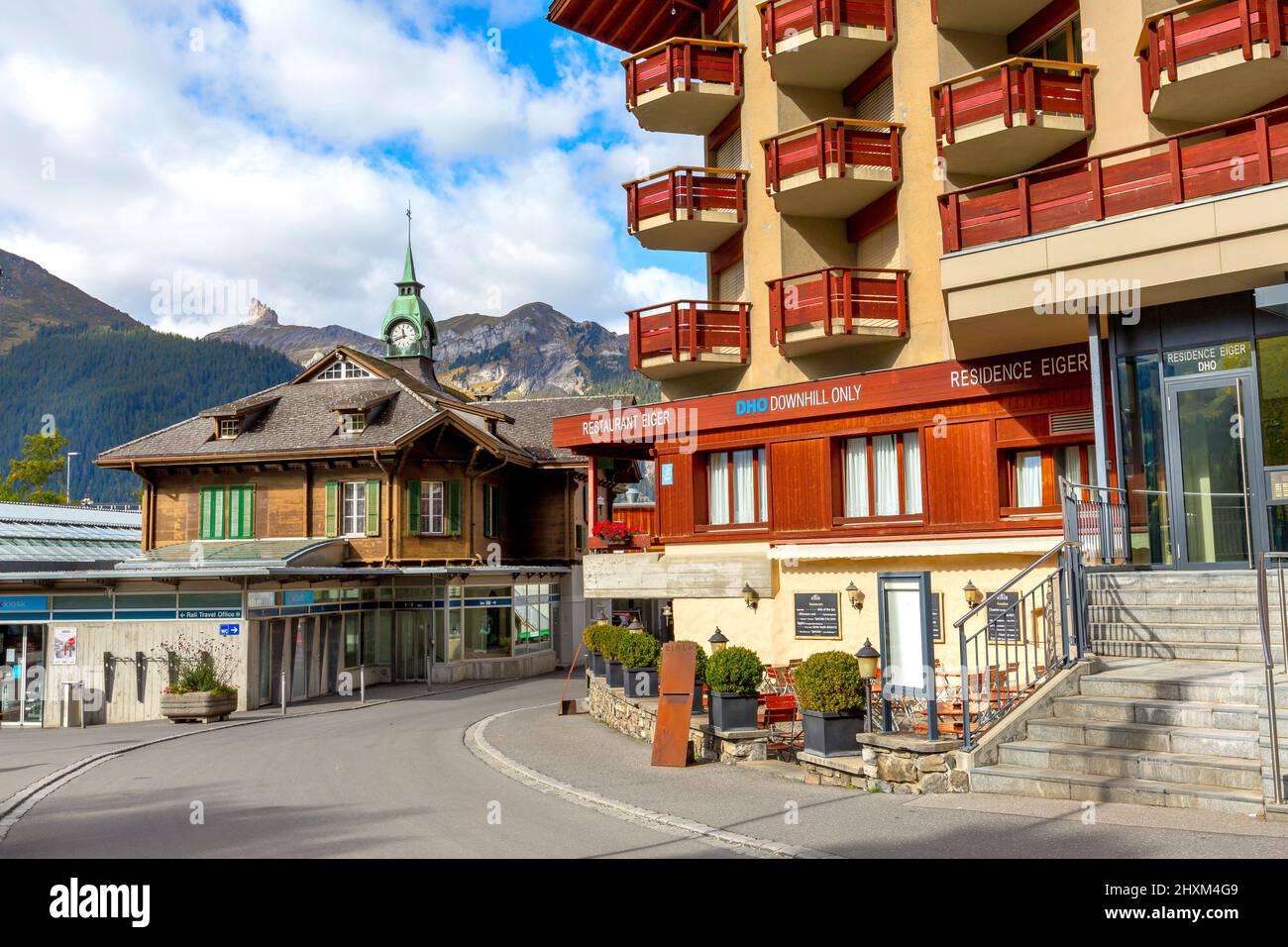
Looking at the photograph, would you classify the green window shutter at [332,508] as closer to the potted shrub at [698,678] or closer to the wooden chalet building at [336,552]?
the wooden chalet building at [336,552]

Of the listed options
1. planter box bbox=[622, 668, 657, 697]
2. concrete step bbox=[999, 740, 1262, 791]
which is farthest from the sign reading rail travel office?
concrete step bbox=[999, 740, 1262, 791]

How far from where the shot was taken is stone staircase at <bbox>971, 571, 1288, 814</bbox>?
895cm

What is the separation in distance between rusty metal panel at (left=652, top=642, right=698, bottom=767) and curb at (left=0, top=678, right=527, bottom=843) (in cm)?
768

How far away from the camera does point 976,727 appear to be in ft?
35.4

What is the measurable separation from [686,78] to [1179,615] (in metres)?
15.1

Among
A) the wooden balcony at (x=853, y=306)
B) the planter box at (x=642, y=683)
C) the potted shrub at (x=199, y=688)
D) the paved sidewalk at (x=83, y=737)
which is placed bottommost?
the paved sidewalk at (x=83, y=737)

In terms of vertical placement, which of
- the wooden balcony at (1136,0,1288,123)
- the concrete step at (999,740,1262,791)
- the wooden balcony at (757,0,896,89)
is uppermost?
the wooden balcony at (757,0,896,89)

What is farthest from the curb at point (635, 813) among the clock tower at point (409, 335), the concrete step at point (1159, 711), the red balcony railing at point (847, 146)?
the clock tower at point (409, 335)

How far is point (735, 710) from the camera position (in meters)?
14.0

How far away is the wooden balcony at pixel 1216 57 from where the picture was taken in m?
14.4

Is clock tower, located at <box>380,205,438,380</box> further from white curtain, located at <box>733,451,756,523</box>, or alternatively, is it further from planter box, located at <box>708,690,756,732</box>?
planter box, located at <box>708,690,756,732</box>

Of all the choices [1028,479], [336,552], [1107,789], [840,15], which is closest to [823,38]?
[840,15]

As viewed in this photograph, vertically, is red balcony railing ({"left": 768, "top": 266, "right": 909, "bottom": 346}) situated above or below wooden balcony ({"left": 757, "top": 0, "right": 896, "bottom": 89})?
below

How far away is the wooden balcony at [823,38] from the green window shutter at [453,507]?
19583 millimetres
